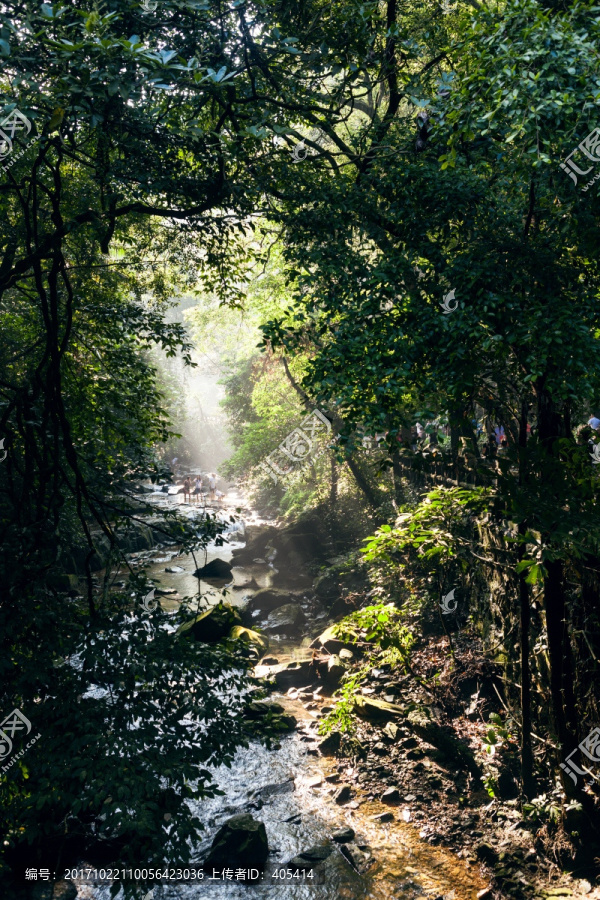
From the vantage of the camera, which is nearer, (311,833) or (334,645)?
(311,833)

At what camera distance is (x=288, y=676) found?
10.9 metres

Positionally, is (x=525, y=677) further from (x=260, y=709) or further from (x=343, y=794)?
(x=260, y=709)

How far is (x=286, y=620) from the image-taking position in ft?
45.6

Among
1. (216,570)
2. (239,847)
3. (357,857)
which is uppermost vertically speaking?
(216,570)

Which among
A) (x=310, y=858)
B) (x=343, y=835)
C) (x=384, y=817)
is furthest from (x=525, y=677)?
(x=310, y=858)

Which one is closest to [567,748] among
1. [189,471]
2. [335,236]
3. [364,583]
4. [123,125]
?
[335,236]

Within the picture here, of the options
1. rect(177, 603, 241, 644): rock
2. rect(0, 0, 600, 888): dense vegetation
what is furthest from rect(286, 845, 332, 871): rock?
rect(177, 603, 241, 644): rock

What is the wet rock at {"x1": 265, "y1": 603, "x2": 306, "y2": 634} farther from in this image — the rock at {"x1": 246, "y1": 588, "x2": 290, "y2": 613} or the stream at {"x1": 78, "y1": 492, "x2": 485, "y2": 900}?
the stream at {"x1": 78, "y1": 492, "x2": 485, "y2": 900}

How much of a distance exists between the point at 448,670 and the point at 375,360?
19.2ft

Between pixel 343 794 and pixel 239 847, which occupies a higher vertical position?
pixel 343 794

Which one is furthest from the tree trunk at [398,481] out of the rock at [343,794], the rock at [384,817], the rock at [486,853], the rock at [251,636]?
the rock at [486,853]

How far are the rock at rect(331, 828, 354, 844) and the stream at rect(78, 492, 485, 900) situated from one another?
2.7 inches

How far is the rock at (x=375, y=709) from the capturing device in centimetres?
870

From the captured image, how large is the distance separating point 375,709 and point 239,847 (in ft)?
9.88
